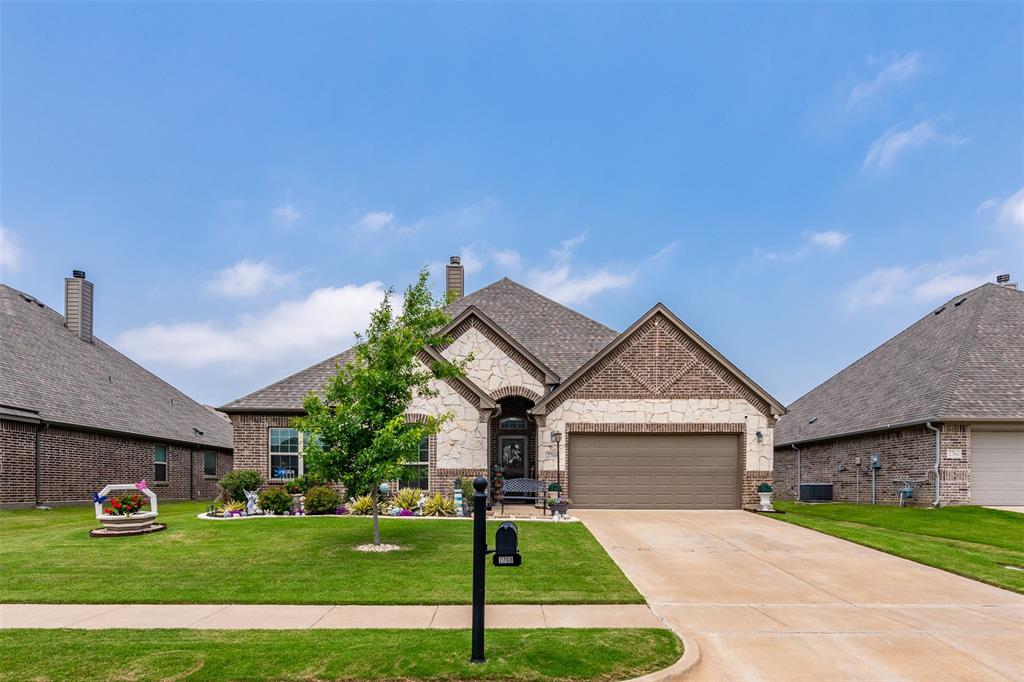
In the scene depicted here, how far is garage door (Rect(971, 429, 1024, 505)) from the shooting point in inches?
863

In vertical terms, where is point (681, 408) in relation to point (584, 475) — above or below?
above

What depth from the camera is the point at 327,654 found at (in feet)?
22.0

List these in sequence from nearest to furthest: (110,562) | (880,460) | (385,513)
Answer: (110,562), (385,513), (880,460)

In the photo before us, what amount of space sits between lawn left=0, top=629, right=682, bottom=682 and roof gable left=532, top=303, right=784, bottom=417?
1523 cm

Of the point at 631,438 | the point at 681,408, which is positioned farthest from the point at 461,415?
the point at 681,408

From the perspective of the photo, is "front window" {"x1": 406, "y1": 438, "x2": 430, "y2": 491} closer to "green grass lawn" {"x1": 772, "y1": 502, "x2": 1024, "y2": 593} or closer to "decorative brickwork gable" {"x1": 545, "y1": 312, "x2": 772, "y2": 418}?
"decorative brickwork gable" {"x1": 545, "y1": 312, "x2": 772, "y2": 418}

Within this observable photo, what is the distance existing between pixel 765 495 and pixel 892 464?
261 inches

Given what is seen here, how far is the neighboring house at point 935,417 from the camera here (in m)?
21.9

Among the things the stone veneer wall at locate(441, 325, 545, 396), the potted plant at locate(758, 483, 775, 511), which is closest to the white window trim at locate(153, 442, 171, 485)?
the stone veneer wall at locate(441, 325, 545, 396)

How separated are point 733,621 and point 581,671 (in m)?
2.93

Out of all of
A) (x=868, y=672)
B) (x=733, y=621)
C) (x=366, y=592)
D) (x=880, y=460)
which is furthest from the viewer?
(x=880, y=460)

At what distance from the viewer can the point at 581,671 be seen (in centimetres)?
635

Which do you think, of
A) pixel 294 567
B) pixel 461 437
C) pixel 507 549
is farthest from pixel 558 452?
pixel 507 549

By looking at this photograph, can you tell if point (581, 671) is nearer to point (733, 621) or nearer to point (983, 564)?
point (733, 621)
